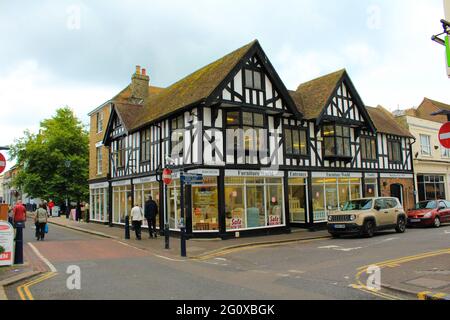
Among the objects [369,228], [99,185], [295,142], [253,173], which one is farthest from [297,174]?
[99,185]

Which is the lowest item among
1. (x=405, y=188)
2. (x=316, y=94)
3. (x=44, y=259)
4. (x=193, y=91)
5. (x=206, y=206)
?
(x=44, y=259)

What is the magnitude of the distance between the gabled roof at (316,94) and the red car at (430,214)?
7777 mm

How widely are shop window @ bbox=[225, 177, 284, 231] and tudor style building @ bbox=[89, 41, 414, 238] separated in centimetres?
5

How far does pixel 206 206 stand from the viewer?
17125mm

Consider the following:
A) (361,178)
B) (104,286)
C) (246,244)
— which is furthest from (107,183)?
(104,286)

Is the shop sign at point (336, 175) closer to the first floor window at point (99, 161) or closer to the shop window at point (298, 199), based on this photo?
the shop window at point (298, 199)

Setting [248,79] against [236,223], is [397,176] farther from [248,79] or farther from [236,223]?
[236,223]

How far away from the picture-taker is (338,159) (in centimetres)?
2197

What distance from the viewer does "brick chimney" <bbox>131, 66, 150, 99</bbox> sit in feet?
91.2

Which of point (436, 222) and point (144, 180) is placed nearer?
point (436, 222)

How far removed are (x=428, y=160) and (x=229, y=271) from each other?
2485cm

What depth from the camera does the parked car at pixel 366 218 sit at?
1627 centimetres

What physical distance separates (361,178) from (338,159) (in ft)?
9.31
